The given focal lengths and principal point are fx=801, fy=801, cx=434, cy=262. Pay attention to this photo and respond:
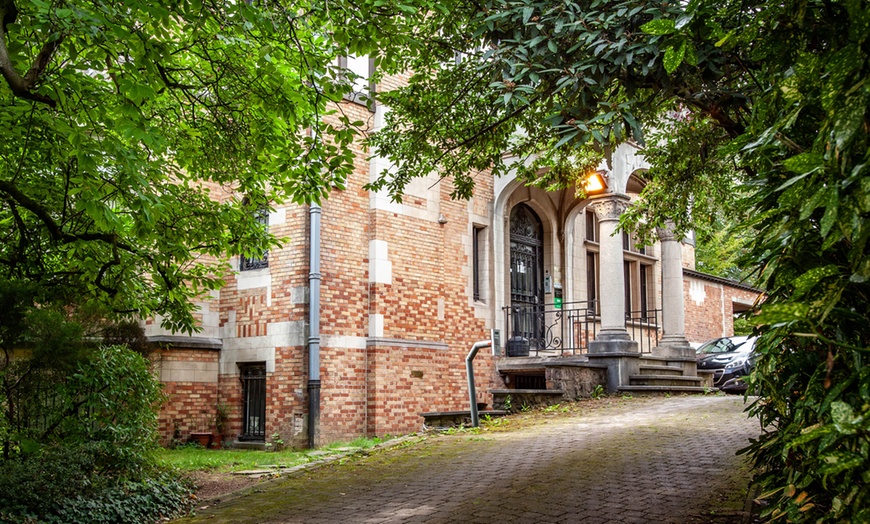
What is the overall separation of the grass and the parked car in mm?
8978

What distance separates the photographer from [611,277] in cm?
1559

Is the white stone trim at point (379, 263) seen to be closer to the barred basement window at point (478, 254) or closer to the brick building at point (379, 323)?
the brick building at point (379, 323)

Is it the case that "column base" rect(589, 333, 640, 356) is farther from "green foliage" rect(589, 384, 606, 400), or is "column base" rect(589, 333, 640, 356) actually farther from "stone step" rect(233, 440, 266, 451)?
"stone step" rect(233, 440, 266, 451)

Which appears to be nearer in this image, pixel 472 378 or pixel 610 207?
pixel 472 378

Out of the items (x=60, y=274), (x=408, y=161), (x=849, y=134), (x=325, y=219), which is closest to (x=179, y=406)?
(x=325, y=219)

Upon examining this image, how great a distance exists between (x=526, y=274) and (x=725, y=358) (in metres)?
5.31

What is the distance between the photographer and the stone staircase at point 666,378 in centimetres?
1484

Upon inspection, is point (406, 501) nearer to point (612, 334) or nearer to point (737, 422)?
point (737, 422)

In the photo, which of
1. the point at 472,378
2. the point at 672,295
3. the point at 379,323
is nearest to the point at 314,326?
the point at 379,323

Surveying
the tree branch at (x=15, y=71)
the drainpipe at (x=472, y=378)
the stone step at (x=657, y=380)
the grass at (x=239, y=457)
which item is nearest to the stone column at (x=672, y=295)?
the stone step at (x=657, y=380)

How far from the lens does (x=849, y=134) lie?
7.07 ft

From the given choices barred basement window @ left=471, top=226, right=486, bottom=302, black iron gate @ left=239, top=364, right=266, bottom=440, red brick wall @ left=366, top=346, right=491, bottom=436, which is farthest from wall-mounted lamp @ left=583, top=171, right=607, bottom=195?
black iron gate @ left=239, top=364, right=266, bottom=440

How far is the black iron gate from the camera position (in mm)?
14609

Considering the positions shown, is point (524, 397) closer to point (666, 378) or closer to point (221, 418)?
point (666, 378)
